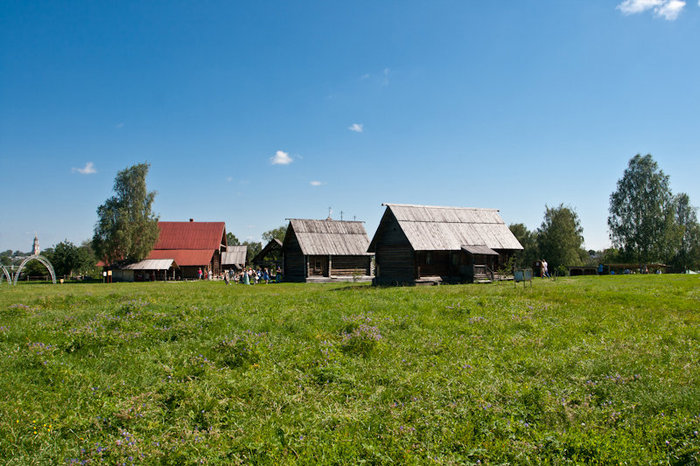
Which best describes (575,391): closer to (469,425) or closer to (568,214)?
(469,425)

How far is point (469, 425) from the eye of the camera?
584cm

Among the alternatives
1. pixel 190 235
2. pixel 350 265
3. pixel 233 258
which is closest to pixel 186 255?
pixel 190 235

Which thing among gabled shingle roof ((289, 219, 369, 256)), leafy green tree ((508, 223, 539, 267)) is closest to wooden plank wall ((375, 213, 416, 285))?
gabled shingle roof ((289, 219, 369, 256))

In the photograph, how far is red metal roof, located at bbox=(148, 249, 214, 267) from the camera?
56.8m

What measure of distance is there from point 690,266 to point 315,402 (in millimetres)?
78672

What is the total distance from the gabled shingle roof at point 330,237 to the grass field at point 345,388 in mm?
28464

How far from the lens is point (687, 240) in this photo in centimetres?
6612

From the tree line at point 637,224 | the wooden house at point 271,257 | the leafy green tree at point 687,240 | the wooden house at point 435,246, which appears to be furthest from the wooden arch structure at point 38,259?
the leafy green tree at point 687,240

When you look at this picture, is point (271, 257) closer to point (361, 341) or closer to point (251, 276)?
point (251, 276)

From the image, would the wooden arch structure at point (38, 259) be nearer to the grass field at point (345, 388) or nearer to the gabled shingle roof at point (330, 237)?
the gabled shingle roof at point (330, 237)

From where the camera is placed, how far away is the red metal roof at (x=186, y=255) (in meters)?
56.8

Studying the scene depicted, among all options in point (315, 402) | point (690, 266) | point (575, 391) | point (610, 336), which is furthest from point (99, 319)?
point (690, 266)

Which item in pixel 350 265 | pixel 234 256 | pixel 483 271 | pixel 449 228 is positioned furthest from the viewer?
pixel 234 256

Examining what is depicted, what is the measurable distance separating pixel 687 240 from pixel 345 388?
7831cm
